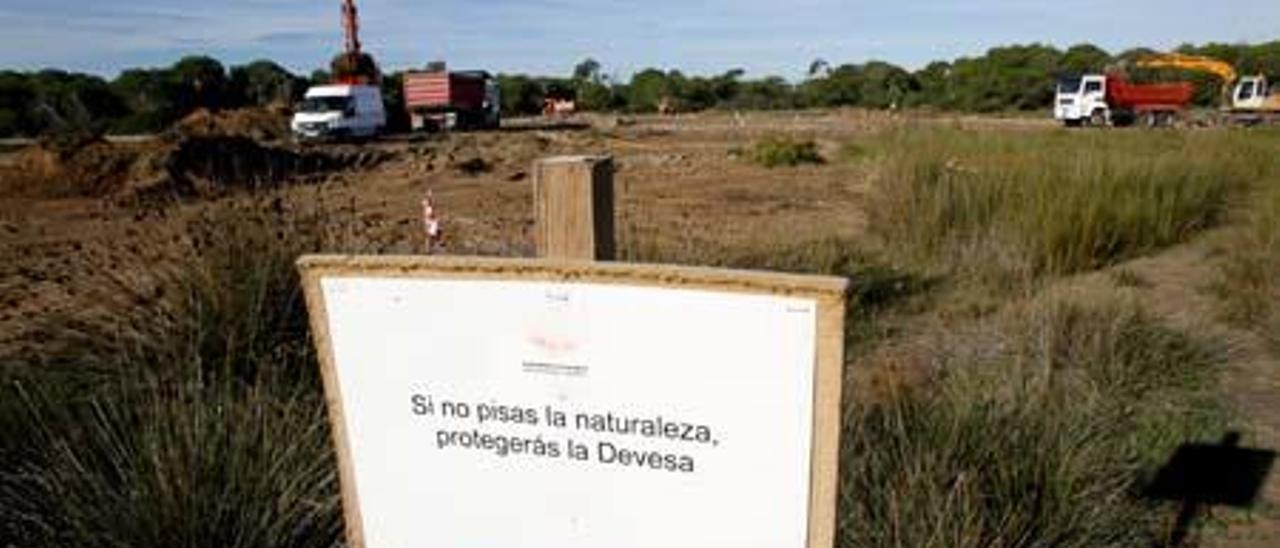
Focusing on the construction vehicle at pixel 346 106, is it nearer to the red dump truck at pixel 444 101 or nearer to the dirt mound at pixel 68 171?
the red dump truck at pixel 444 101

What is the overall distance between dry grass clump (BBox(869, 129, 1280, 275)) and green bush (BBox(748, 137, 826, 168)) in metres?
10.7

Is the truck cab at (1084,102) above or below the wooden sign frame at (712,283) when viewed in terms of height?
below

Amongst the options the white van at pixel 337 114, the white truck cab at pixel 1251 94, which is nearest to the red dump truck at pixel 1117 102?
the white truck cab at pixel 1251 94

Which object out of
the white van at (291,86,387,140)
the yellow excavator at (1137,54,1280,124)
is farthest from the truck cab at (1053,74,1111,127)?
the white van at (291,86,387,140)

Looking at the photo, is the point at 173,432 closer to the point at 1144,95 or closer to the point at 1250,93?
the point at 1144,95

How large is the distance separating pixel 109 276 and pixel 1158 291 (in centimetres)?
695

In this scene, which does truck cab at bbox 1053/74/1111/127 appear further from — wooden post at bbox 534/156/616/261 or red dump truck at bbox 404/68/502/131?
wooden post at bbox 534/156/616/261

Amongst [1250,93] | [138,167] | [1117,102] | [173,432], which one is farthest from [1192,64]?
[173,432]

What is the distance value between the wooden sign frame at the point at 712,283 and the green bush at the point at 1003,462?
5.02 feet

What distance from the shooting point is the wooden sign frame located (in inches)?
87.0

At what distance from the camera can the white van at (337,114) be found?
41.2 metres

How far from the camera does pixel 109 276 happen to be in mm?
6324

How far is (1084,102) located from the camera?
157ft

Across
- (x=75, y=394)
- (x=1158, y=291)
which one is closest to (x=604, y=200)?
(x=75, y=394)
